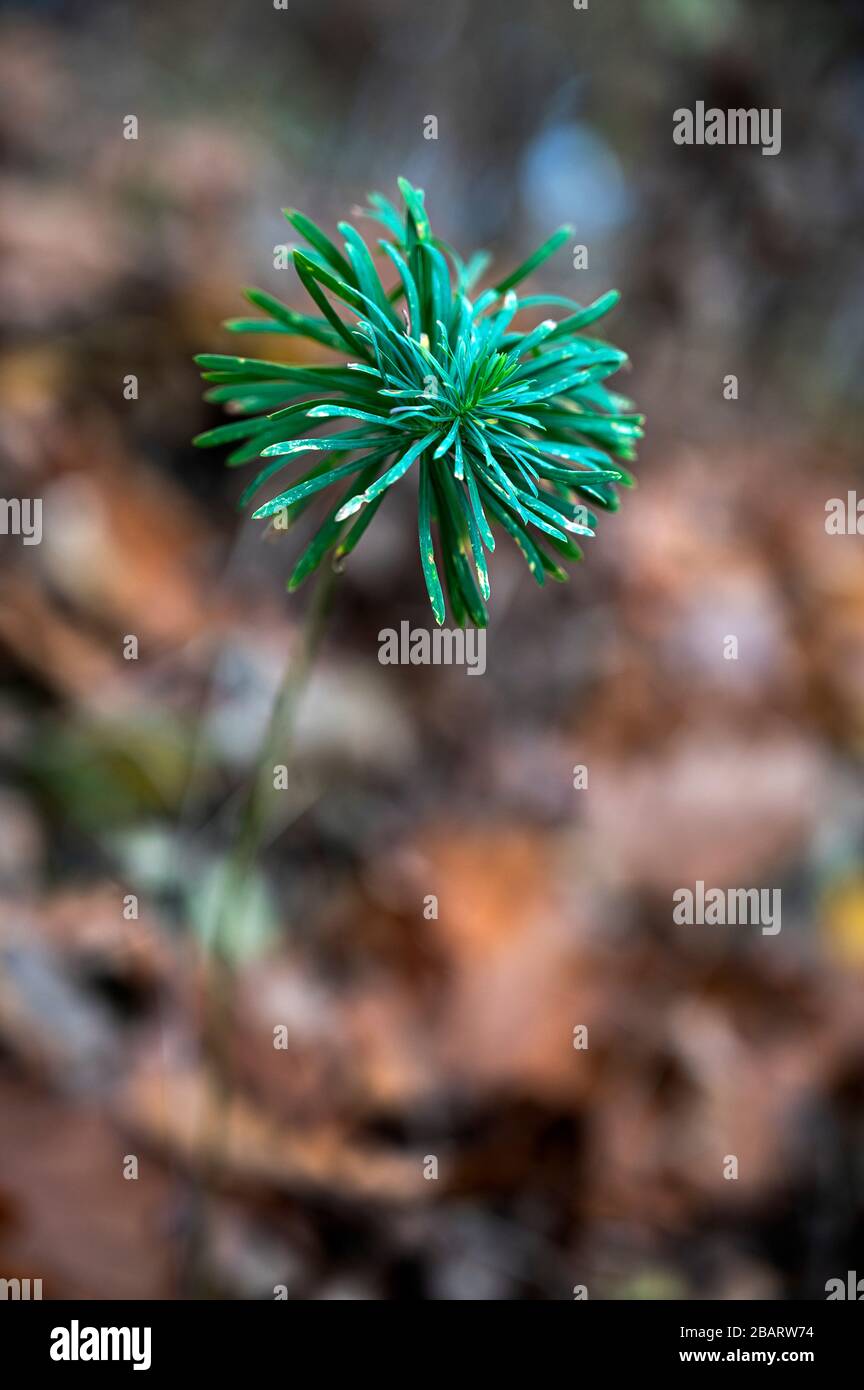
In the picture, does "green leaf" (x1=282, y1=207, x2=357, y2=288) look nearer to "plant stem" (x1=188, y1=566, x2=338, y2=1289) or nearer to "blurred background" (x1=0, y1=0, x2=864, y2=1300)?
"plant stem" (x1=188, y1=566, x2=338, y2=1289)

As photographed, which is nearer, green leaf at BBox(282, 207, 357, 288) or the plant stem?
green leaf at BBox(282, 207, 357, 288)

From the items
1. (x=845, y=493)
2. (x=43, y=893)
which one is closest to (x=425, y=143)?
(x=845, y=493)

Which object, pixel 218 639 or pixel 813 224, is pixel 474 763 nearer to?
pixel 218 639
